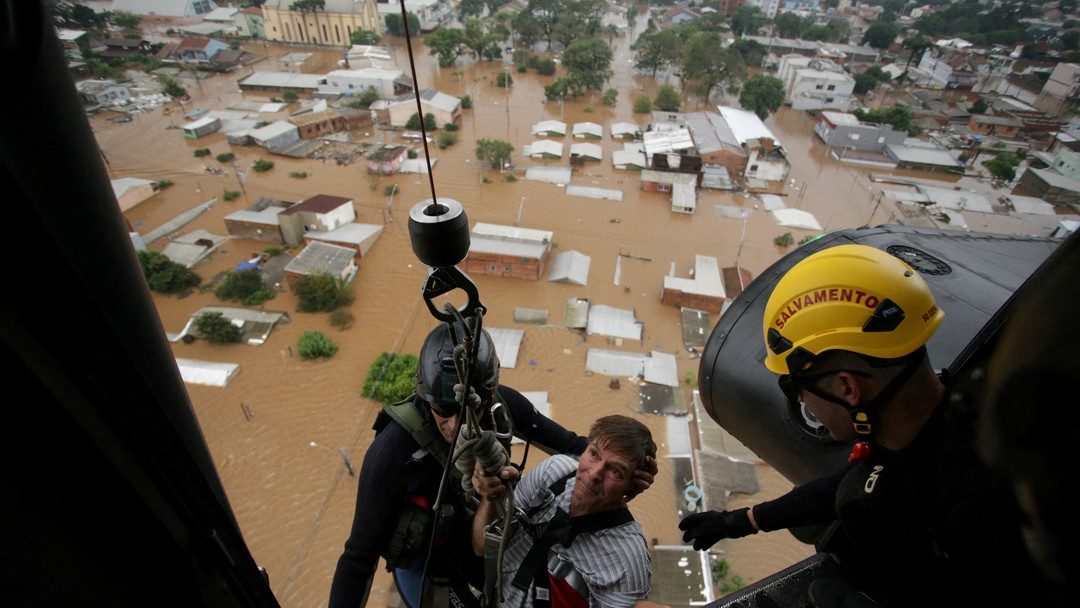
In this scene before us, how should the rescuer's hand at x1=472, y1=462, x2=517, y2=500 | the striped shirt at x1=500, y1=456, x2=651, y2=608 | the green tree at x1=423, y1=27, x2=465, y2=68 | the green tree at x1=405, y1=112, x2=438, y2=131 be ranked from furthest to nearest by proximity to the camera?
the green tree at x1=423, y1=27, x2=465, y2=68 < the green tree at x1=405, y1=112, x2=438, y2=131 < the striped shirt at x1=500, y1=456, x2=651, y2=608 < the rescuer's hand at x1=472, y1=462, x2=517, y2=500

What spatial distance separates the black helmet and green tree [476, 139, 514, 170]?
72.5 feet

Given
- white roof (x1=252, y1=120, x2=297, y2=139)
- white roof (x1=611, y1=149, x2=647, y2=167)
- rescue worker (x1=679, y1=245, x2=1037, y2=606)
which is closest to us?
rescue worker (x1=679, y1=245, x2=1037, y2=606)

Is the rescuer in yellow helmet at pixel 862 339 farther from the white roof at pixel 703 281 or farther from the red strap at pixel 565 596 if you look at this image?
the white roof at pixel 703 281

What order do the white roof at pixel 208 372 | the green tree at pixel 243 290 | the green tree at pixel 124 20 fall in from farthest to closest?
the green tree at pixel 124 20 → the green tree at pixel 243 290 → the white roof at pixel 208 372

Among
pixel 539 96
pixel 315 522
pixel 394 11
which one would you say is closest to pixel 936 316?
pixel 315 522

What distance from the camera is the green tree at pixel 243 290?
15.1 metres

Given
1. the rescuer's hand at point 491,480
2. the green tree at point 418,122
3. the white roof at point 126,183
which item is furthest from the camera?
the green tree at point 418,122

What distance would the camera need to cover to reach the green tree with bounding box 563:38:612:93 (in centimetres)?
3359

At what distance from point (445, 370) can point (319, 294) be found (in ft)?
46.1

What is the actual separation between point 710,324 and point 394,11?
145ft

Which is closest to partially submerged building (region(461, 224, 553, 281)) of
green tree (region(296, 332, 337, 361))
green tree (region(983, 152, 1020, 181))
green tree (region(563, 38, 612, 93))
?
green tree (region(296, 332, 337, 361))

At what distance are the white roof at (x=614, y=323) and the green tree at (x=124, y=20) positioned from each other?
47.1 meters

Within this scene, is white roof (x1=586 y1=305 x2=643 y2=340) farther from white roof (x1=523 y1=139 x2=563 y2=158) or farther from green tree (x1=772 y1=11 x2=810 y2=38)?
green tree (x1=772 y1=11 x2=810 y2=38)

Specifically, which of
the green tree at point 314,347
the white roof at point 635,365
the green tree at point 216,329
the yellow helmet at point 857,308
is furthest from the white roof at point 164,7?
the yellow helmet at point 857,308
